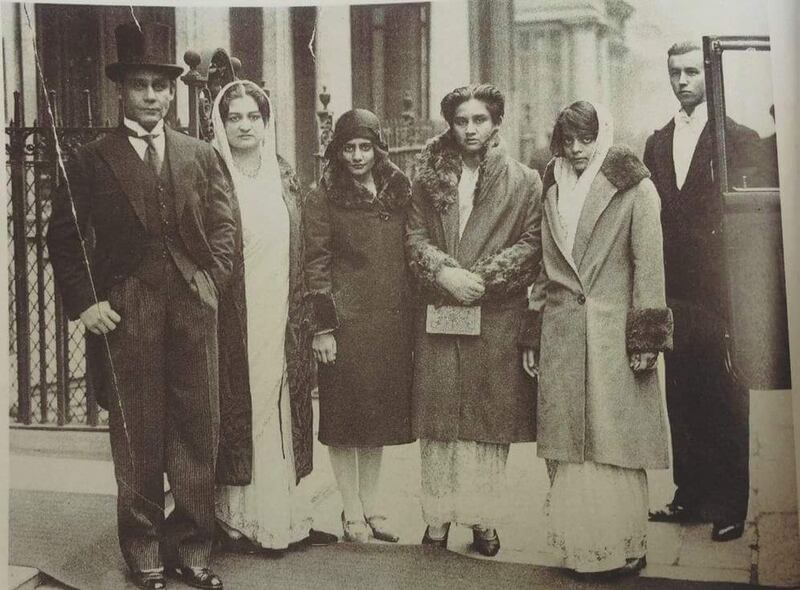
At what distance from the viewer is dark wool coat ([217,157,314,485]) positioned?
3023 millimetres

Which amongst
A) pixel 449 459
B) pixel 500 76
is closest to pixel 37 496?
pixel 449 459

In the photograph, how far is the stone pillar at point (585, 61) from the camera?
299 centimetres

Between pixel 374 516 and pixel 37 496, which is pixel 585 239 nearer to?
pixel 374 516

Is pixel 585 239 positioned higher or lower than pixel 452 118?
lower

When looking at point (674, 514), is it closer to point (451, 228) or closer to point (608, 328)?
point (608, 328)

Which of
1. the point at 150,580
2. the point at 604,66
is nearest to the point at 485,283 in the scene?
the point at 604,66

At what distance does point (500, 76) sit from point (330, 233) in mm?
744

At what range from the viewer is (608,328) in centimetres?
295

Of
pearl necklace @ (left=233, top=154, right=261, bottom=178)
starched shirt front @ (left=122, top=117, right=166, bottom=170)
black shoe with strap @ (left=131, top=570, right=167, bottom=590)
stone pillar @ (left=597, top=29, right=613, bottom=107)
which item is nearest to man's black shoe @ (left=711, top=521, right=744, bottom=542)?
stone pillar @ (left=597, top=29, right=613, bottom=107)

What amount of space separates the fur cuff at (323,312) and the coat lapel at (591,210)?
790 mm

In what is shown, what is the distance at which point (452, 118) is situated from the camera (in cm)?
301

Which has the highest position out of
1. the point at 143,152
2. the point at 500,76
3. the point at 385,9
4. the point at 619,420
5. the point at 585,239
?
the point at 385,9

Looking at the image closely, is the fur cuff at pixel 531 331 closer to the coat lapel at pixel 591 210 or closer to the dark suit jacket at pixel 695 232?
the coat lapel at pixel 591 210

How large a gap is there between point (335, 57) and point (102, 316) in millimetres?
1118
